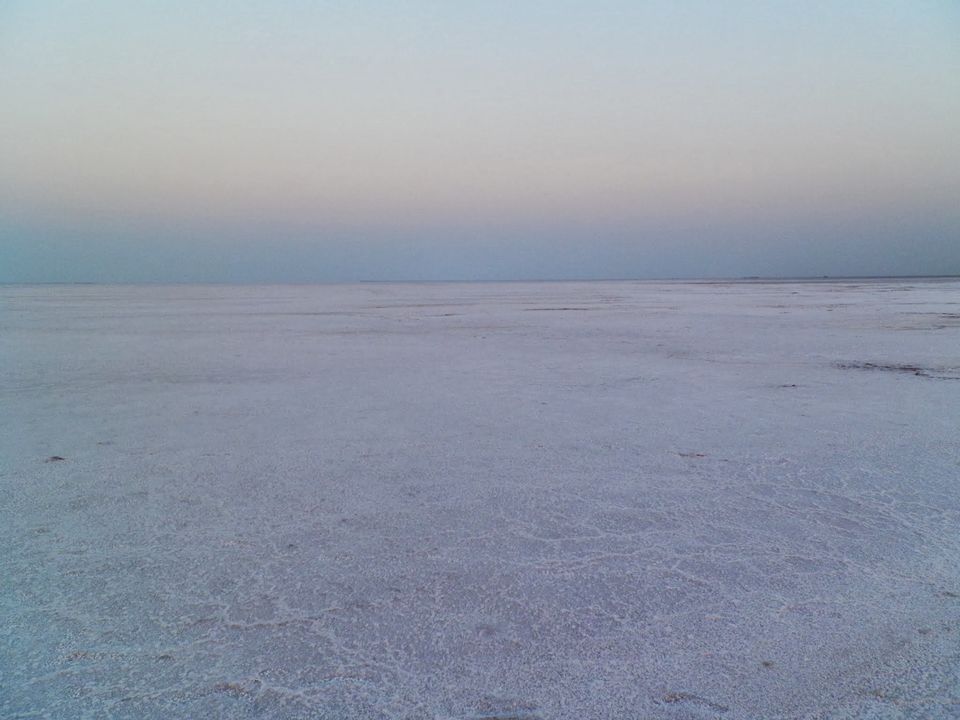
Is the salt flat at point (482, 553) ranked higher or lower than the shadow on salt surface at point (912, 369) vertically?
lower

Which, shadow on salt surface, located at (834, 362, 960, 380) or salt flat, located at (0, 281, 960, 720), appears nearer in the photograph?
salt flat, located at (0, 281, 960, 720)

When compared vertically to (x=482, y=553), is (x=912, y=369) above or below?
above

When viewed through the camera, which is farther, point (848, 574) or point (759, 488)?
point (759, 488)

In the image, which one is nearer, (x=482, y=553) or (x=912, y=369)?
(x=482, y=553)

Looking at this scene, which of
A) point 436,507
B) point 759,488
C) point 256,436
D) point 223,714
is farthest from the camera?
point 256,436

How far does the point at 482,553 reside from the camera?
88.0 inches

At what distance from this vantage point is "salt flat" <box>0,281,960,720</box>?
1533 millimetres

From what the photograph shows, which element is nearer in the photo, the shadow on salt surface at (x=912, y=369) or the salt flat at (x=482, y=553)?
the salt flat at (x=482, y=553)

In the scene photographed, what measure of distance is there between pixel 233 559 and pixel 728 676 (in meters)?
1.55

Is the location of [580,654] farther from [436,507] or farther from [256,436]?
[256,436]

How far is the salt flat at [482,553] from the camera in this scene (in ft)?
5.03

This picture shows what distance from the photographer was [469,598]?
193 centimetres

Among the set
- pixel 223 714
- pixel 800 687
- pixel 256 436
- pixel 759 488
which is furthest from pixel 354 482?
pixel 800 687

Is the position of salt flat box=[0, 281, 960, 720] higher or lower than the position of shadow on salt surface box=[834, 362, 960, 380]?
lower
